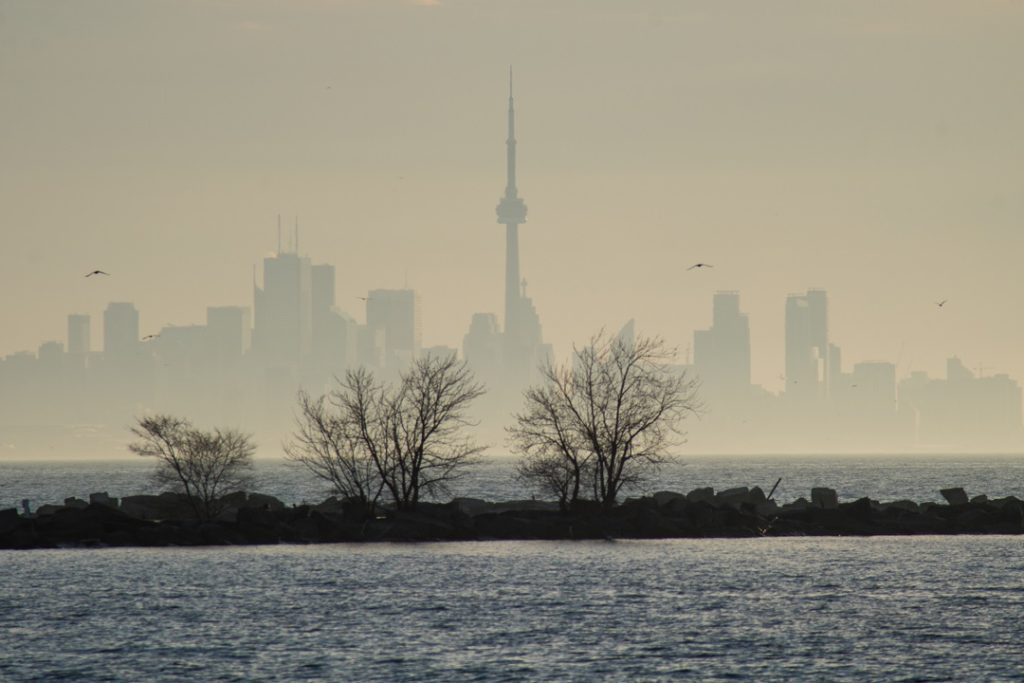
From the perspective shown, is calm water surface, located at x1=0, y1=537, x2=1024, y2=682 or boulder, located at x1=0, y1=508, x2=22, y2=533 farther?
boulder, located at x1=0, y1=508, x2=22, y2=533

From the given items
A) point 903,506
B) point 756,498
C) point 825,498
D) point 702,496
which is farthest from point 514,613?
point 903,506

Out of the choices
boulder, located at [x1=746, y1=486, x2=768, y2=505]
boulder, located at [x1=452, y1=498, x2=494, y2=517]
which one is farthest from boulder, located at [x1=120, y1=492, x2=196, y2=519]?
boulder, located at [x1=746, y1=486, x2=768, y2=505]

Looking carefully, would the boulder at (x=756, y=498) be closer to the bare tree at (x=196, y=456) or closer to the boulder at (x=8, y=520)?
the bare tree at (x=196, y=456)

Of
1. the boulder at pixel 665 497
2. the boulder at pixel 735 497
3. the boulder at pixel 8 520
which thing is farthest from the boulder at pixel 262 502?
the boulder at pixel 735 497

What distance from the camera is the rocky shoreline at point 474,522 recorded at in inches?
3103

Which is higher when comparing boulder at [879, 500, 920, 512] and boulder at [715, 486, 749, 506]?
boulder at [715, 486, 749, 506]

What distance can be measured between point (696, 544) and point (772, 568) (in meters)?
11.0

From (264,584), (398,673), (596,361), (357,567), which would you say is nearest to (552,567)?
(357,567)

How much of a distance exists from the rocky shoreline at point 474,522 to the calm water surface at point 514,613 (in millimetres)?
3358

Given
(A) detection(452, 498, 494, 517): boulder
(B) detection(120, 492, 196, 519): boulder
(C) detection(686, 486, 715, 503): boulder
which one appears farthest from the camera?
(C) detection(686, 486, 715, 503): boulder

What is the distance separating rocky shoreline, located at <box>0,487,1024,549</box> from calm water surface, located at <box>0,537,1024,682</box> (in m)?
3.36

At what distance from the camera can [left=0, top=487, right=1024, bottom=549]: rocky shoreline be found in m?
78.8

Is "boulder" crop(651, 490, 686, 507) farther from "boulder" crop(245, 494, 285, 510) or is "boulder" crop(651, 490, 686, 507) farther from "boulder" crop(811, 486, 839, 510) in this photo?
"boulder" crop(245, 494, 285, 510)

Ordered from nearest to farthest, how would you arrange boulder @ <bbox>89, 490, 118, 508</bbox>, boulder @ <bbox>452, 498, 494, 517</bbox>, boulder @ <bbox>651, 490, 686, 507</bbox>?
boulder @ <bbox>452, 498, 494, 517</bbox>, boulder @ <bbox>651, 490, 686, 507</bbox>, boulder @ <bbox>89, 490, 118, 508</bbox>
